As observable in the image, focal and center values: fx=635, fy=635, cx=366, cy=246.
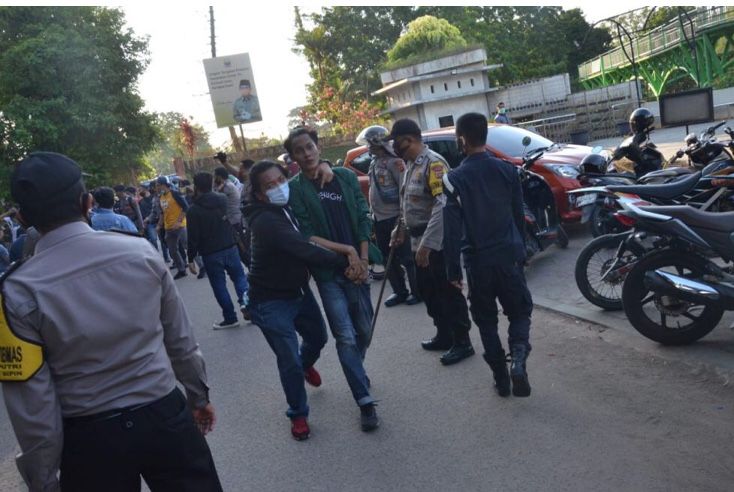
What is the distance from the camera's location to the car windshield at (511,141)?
9344 mm

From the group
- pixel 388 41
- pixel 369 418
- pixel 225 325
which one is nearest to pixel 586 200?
pixel 369 418

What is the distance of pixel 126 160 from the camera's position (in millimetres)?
27844

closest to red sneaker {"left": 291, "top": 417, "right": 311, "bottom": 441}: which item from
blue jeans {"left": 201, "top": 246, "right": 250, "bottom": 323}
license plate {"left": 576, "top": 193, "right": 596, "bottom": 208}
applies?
blue jeans {"left": 201, "top": 246, "right": 250, "bottom": 323}

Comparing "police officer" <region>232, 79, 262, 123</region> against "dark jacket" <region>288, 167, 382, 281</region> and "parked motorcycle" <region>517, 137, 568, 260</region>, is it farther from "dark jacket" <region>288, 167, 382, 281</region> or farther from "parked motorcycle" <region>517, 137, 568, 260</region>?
"dark jacket" <region>288, 167, 382, 281</region>

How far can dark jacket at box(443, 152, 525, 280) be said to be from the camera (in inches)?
160

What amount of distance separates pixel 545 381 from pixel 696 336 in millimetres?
1149

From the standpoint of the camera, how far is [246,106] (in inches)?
1240

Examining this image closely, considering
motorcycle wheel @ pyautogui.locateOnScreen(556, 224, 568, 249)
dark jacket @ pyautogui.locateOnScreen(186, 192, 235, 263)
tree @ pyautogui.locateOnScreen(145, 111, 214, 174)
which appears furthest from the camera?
tree @ pyautogui.locateOnScreen(145, 111, 214, 174)

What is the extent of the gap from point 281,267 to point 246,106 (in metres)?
28.9

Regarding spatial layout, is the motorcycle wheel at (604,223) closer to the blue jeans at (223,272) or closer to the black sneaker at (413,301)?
the black sneaker at (413,301)

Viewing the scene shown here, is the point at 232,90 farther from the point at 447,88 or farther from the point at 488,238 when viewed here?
the point at 488,238

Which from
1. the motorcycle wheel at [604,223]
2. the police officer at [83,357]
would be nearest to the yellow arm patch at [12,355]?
the police officer at [83,357]

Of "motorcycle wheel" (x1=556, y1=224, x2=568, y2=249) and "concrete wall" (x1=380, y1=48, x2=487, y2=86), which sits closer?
"motorcycle wheel" (x1=556, y1=224, x2=568, y2=249)

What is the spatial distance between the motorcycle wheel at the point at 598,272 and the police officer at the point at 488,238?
168 centimetres
